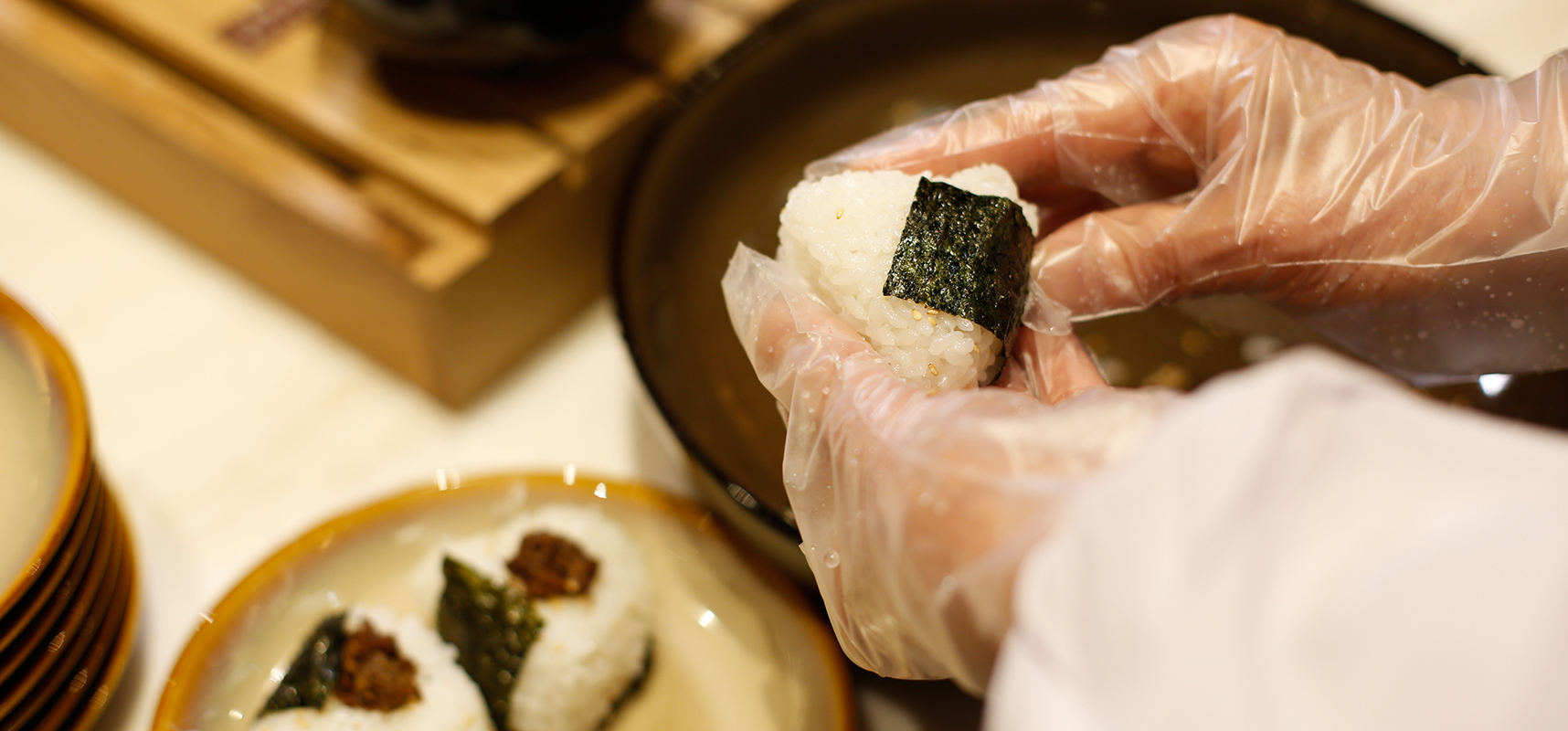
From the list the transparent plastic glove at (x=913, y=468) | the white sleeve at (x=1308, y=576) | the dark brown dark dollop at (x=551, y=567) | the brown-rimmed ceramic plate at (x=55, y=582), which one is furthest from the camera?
the dark brown dark dollop at (x=551, y=567)

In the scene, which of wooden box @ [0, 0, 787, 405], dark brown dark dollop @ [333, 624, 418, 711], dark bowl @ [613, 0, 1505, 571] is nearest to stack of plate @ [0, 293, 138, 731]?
dark brown dark dollop @ [333, 624, 418, 711]

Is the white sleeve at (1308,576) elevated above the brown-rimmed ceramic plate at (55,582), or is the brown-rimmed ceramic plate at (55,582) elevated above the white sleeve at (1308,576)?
the white sleeve at (1308,576)

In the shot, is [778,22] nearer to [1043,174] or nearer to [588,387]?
[1043,174]

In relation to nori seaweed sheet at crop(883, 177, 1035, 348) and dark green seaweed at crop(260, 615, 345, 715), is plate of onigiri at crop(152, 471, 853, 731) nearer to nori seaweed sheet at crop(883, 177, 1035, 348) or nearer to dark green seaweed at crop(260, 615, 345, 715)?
dark green seaweed at crop(260, 615, 345, 715)

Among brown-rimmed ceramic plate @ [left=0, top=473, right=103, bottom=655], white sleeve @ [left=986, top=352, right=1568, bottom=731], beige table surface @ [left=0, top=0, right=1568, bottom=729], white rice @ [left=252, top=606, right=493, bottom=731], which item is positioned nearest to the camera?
white sleeve @ [left=986, top=352, right=1568, bottom=731]

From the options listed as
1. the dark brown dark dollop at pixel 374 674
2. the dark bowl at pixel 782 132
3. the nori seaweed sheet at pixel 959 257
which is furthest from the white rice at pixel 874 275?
the dark brown dark dollop at pixel 374 674

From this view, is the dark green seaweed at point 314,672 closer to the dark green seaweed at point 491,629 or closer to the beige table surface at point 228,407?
the dark green seaweed at point 491,629

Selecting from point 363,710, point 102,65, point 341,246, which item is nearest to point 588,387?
point 341,246

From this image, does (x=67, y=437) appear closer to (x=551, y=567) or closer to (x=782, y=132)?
(x=551, y=567)
